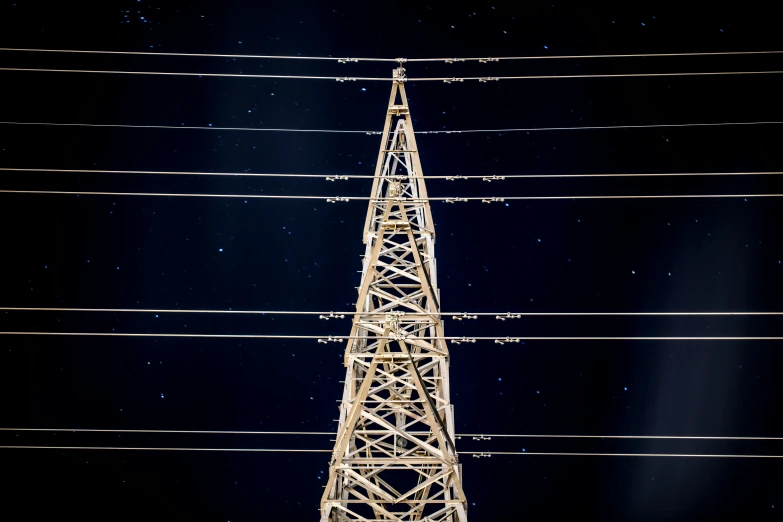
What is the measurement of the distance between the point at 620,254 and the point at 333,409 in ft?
14.4

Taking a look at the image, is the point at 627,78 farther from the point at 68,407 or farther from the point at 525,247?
the point at 68,407

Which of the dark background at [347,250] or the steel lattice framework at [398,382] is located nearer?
the steel lattice framework at [398,382]

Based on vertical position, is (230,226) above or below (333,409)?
above

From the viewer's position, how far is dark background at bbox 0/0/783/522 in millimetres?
10656

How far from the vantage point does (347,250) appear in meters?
11.0

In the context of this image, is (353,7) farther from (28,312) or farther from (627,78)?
(28,312)

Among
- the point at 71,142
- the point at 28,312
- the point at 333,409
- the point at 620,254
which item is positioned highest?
the point at 71,142

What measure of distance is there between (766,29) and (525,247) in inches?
166

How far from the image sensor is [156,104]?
10898mm

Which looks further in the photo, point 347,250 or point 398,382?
point 347,250

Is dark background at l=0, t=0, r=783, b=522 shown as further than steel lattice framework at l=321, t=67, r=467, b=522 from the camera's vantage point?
Yes

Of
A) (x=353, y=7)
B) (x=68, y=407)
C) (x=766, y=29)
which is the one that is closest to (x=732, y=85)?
(x=766, y=29)

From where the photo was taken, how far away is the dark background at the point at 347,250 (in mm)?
10656

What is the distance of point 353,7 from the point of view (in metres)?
10.8
